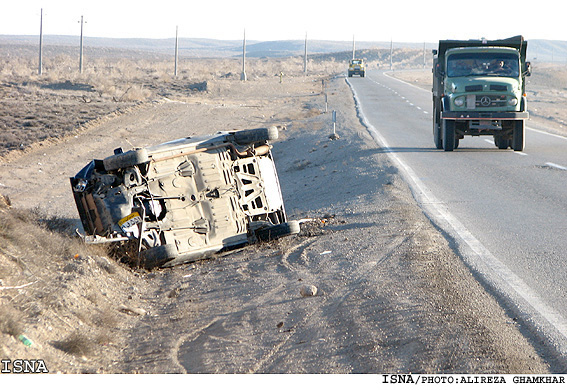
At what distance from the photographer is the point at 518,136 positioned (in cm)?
1859

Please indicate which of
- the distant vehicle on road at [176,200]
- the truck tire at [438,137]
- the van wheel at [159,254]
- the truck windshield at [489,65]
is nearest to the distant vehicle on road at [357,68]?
the truck tire at [438,137]

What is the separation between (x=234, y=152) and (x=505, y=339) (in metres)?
5.69

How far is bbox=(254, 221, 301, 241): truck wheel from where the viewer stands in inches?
377

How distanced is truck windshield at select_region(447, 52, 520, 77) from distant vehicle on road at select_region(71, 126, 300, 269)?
389 inches

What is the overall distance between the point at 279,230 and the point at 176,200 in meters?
1.56

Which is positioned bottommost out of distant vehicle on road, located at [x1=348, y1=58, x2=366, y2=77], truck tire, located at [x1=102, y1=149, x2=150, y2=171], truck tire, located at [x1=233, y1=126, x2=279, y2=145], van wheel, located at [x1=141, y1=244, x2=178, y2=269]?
van wheel, located at [x1=141, y1=244, x2=178, y2=269]

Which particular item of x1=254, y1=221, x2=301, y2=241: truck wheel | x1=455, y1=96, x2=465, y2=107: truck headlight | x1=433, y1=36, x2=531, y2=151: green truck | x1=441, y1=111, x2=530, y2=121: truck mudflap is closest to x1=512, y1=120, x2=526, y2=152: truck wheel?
x1=433, y1=36, x2=531, y2=151: green truck

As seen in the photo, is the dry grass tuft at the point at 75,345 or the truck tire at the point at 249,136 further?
the truck tire at the point at 249,136

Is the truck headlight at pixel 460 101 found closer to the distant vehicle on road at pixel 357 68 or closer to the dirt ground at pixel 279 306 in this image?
the dirt ground at pixel 279 306

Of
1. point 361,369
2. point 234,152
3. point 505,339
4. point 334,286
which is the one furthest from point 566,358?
point 234,152

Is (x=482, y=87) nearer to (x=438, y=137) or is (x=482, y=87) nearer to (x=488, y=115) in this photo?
(x=488, y=115)

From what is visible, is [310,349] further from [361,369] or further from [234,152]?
[234,152]

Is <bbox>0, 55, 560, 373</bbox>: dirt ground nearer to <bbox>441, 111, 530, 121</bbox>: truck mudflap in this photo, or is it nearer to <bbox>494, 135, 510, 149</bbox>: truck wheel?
<bbox>441, 111, 530, 121</bbox>: truck mudflap

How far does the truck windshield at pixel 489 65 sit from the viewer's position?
18.1 m
